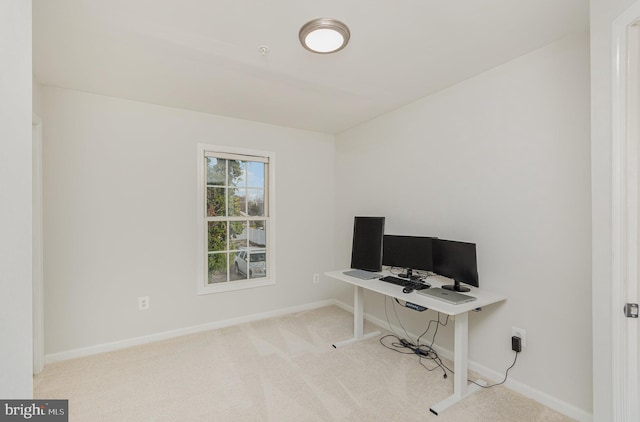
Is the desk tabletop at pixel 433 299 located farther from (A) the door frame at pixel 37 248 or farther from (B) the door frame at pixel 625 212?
(A) the door frame at pixel 37 248

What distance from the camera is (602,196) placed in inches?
54.4

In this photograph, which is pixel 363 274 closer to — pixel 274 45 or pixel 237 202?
pixel 237 202

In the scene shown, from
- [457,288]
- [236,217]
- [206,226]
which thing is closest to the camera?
[457,288]

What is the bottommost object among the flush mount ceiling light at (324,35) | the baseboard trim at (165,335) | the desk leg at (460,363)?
the baseboard trim at (165,335)

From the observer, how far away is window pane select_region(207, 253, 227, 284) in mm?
3400

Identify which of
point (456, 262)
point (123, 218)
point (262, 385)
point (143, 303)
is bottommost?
point (262, 385)

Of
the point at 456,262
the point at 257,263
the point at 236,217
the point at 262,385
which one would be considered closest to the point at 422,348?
the point at 456,262

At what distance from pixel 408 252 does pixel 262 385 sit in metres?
1.67

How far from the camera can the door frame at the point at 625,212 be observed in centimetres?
126

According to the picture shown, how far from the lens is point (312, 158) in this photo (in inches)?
159

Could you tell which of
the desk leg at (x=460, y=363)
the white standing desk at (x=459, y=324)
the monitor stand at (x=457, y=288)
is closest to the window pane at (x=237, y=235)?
the white standing desk at (x=459, y=324)

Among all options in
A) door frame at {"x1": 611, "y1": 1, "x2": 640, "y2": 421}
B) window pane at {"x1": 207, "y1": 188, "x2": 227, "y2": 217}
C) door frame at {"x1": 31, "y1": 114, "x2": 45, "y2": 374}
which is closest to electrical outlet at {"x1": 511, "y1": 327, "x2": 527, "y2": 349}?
door frame at {"x1": 611, "y1": 1, "x2": 640, "y2": 421}

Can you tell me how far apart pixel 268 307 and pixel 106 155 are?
243cm

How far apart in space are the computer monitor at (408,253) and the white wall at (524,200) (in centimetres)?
24
